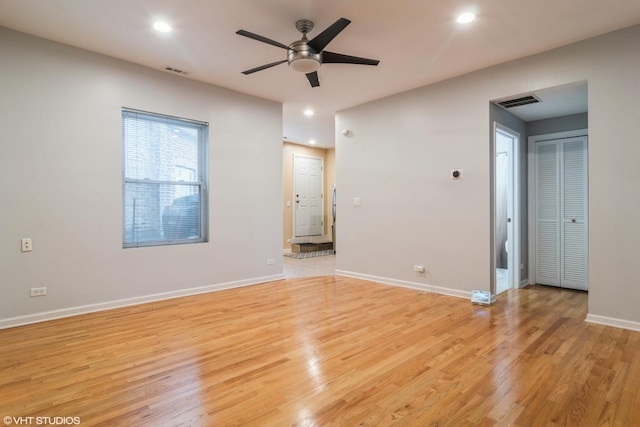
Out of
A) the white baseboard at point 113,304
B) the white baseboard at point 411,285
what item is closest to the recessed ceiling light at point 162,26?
the white baseboard at point 113,304

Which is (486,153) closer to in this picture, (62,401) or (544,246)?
(544,246)

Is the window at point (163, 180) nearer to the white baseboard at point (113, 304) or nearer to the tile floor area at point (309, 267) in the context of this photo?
the white baseboard at point (113, 304)

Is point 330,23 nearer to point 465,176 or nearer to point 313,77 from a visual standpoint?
point 313,77

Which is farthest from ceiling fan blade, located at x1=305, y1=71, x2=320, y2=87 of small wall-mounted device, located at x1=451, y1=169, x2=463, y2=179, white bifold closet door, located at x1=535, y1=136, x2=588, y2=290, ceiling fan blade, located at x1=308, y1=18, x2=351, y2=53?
white bifold closet door, located at x1=535, y1=136, x2=588, y2=290

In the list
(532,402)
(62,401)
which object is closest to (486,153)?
(532,402)

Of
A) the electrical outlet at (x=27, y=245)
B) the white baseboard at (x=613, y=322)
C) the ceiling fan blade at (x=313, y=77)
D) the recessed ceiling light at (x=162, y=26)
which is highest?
the recessed ceiling light at (x=162, y=26)

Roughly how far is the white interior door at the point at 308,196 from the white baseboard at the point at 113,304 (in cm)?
349

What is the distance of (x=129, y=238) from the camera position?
3.91m

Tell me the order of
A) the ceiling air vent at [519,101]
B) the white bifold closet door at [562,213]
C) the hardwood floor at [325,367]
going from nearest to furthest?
1. the hardwood floor at [325,367]
2. the ceiling air vent at [519,101]
3. the white bifold closet door at [562,213]

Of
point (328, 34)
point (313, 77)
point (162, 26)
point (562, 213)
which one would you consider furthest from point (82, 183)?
point (562, 213)

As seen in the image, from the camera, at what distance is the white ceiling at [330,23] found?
108 inches

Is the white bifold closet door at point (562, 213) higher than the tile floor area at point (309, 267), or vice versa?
the white bifold closet door at point (562, 213)

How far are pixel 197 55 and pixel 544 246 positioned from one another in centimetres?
513

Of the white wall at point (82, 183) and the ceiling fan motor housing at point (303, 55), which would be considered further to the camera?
the white wall at point (82, 183)
